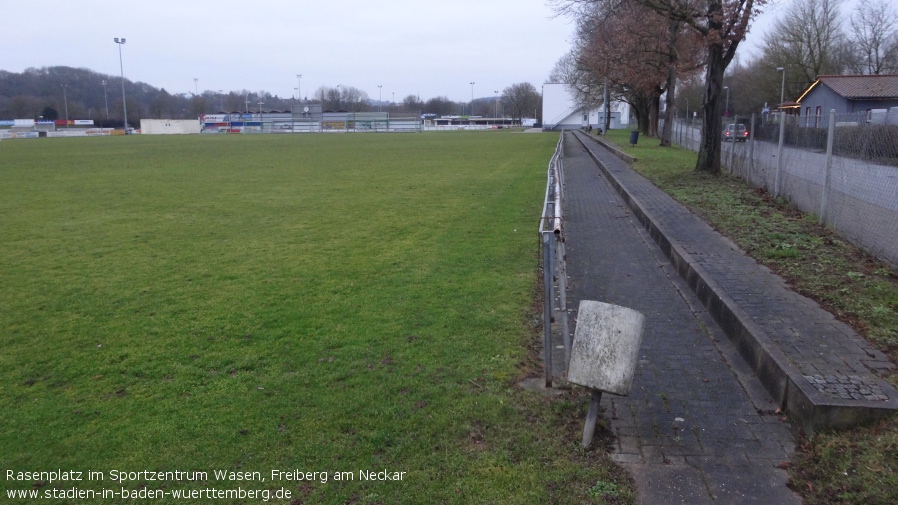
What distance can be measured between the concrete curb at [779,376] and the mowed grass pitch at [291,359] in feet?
4.40

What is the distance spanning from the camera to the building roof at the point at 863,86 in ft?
113

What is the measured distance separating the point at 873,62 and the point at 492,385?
65.0 meters

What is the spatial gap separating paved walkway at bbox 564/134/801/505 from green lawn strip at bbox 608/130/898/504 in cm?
21

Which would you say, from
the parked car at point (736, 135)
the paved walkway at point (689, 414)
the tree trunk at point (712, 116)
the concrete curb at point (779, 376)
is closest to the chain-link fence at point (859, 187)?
the concrete curb at point (779, 376)

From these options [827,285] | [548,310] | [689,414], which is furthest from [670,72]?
[689,414]

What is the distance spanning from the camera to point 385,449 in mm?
3914

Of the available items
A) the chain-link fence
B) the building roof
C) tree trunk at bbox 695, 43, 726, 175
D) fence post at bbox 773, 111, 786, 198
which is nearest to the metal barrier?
the chain-link fence

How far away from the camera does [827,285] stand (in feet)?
22.1

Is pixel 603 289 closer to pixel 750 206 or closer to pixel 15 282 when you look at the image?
pixel 750 206

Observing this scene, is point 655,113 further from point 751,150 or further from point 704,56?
point 751,150

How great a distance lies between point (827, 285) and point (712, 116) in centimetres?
1175

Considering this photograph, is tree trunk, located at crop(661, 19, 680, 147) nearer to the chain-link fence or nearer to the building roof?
the building roof

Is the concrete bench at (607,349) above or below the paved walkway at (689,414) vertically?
above

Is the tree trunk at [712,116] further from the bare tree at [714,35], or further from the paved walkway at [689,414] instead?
the paved walkway at [689,414]
